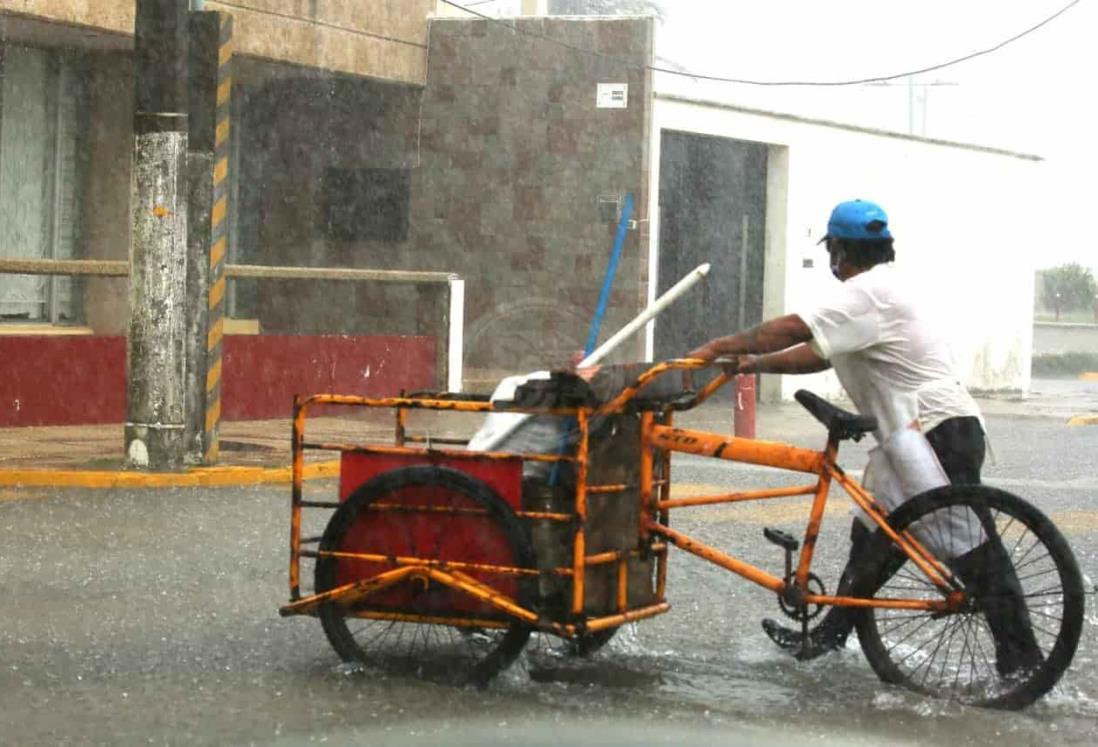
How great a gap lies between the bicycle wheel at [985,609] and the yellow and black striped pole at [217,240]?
7.52 m

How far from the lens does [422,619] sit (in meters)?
6.40

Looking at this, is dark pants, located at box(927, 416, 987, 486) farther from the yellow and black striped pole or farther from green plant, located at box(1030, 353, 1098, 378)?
green plant, located at box(1030, 353, 1098, 378)

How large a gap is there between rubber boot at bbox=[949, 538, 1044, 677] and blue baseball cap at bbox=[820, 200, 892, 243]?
117cm

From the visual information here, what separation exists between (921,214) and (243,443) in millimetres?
14903

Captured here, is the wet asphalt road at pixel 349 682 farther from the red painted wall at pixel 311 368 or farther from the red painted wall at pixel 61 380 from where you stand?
the red painted wall at pixel 311 368

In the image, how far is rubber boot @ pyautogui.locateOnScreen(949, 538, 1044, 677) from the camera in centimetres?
618

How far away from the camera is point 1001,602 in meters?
6.22

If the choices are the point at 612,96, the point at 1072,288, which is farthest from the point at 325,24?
the point at 1072,288

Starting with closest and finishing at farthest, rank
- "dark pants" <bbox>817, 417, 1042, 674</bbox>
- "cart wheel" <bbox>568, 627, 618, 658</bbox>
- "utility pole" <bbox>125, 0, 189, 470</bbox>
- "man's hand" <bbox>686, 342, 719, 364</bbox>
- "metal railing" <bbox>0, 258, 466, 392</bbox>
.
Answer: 1. "dark pants" <bbox>817, 417, 1042, 674</bbox>
2. "man's hand" <bbox>686, 342, 719, 364</bbox>
3. "cart wheel" <bbox>568, 627, 618, 658</bbox>
4. "utility pole" <bbox>125, 0, 189, 470</bbox>
5. "metal railing" <bbox>0, 258, 466, 392</bbox>

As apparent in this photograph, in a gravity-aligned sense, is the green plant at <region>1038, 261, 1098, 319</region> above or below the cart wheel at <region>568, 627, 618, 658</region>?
above

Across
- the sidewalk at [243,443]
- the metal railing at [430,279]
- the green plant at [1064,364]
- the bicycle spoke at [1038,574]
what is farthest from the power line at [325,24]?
the green plant at [1064,364]

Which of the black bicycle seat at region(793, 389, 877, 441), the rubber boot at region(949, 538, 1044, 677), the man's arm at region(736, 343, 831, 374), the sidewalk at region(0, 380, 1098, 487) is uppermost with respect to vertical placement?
the man's arm at region(736, 343, 831, 374)

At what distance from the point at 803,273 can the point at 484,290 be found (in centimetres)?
580

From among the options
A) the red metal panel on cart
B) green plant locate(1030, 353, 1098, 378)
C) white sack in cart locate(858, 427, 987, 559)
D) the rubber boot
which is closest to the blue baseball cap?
white sack in cart locate(858, 427, 987, 559)
